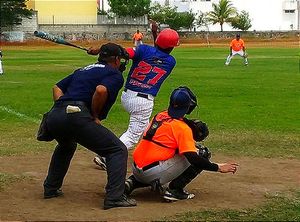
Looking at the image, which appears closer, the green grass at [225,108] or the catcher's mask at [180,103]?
the catcher's mask at [180,103]

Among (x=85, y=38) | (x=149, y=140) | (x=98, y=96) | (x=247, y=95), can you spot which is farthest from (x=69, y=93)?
(x=85, y=38)

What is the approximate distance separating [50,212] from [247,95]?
13829 millimetres

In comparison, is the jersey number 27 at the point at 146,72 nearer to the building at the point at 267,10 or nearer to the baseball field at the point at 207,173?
the baseball field at the point at 207,173

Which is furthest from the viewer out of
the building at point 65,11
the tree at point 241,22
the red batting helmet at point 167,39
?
the tree at point 241,22

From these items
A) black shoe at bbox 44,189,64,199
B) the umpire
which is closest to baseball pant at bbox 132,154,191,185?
the umpire

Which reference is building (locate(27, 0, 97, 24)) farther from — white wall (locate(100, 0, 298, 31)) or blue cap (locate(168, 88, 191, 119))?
blue cap (locate(168, 88, 191, 119))

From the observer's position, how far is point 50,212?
7.18 meters

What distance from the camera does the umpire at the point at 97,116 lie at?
288 inches

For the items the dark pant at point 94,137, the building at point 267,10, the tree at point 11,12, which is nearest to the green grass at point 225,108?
the dark pant at point 94,137

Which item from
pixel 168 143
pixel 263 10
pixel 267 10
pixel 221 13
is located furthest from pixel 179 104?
pixel 267 10

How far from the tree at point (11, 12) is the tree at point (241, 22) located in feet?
105

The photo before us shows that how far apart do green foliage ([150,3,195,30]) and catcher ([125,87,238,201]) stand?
79335 mm

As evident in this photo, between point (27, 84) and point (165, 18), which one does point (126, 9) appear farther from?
point (27, 84)

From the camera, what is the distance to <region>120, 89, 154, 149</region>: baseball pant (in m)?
9.54
